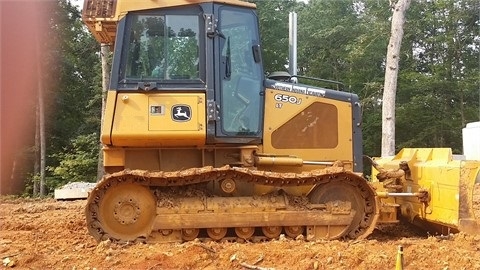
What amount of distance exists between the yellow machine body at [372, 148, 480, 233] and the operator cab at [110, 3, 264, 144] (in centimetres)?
245

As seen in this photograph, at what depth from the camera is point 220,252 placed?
228 inches

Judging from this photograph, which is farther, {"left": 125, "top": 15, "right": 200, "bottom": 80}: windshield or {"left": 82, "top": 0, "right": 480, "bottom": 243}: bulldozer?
{"left": 125, "top": 15, "right": 200, "bottom": 80}: windshield

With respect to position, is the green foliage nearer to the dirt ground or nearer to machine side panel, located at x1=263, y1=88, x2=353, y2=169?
the dirt ground

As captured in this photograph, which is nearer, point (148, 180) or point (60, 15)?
point (148, 180)

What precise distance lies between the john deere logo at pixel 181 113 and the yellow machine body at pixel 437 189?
2827mm

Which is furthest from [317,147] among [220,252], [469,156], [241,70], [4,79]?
[4,79]

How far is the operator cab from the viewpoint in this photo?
6.70 metres

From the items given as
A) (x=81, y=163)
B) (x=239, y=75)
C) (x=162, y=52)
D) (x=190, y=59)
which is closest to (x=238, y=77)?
(x=239, y=75)

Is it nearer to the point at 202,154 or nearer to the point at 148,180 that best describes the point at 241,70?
the point at 202,154

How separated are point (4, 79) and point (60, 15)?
7301mm

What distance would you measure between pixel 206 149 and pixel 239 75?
103 centimetres

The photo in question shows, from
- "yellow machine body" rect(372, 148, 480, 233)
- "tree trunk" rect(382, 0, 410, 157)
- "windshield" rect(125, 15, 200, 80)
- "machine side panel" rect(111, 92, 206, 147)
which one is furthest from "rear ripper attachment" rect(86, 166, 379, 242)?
"tree trunk" rect(382, 0, 410, 157)

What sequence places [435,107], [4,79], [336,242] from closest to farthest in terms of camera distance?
[336,242], [4,79], [435,107]

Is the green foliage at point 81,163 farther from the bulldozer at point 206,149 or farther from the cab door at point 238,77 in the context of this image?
the cab door at point 238,77
